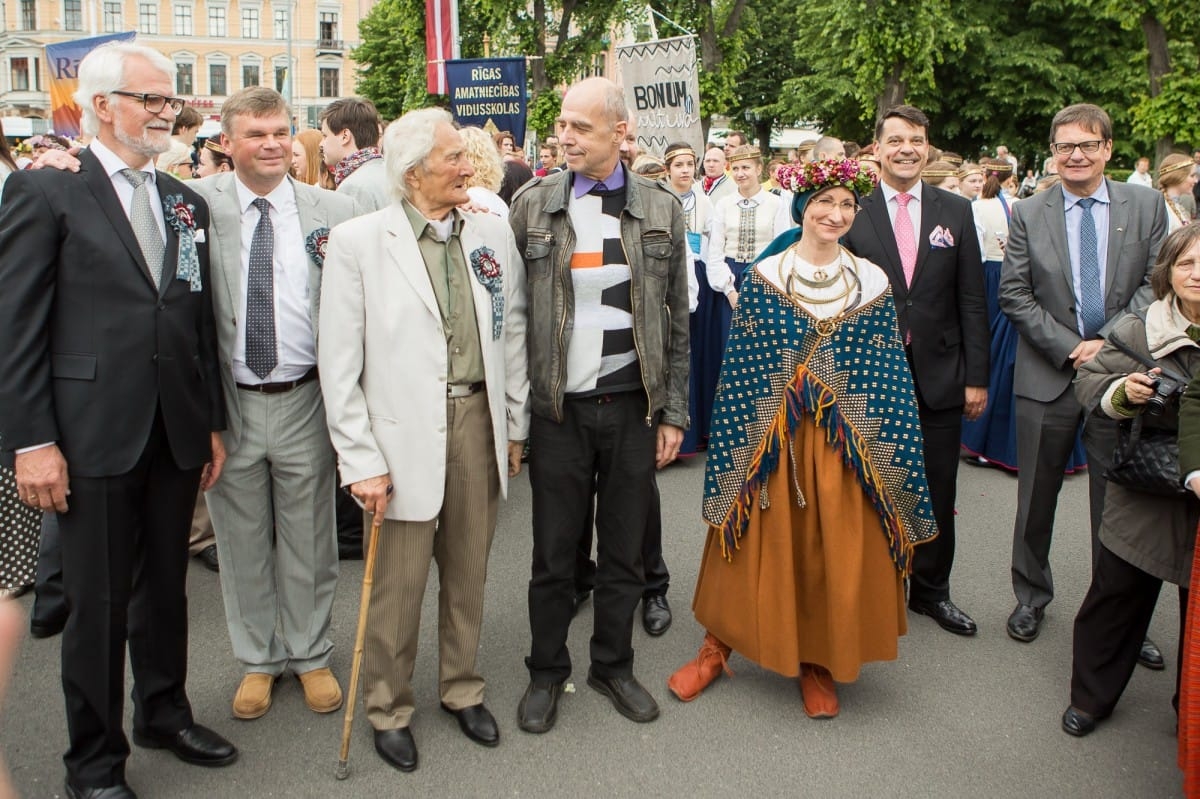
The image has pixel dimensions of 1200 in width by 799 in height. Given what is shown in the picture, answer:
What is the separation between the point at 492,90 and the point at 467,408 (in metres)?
7.81

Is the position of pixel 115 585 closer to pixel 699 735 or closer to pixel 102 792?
pixel 102 792

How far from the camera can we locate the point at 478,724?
12.0 ft

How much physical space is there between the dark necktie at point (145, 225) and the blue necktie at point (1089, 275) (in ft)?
11.9

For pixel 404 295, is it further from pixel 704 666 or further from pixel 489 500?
pixel 704 666

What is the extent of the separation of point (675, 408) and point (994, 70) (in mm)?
27630

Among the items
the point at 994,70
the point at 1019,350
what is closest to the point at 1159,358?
the point at 1019,350

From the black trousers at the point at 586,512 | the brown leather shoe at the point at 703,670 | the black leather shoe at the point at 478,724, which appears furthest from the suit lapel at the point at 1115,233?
the black leather shoe at the point at 478,724

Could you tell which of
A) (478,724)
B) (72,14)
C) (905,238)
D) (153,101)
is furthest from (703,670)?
(72,14)

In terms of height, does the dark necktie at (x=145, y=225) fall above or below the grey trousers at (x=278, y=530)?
above

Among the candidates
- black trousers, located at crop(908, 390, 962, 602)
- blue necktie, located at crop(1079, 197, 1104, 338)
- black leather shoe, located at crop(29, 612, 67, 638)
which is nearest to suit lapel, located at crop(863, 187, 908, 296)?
black trousers, located at crop(908, 390, 962, 602)

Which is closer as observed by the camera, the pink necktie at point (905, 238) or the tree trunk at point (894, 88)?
the pink necktie at point (905, 238)

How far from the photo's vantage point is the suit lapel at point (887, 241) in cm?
445

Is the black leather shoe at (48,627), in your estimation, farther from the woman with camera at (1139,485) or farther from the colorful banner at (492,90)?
the colorful banner at (492,90)

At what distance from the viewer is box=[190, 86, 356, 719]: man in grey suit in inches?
140
